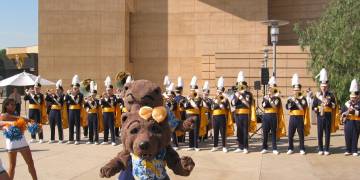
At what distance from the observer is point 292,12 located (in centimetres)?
3769

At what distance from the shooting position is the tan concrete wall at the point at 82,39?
31.4m

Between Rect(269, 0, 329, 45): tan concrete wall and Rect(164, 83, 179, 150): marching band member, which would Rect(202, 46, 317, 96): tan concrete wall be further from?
Rect(164, 83, 179, 150): marching band member

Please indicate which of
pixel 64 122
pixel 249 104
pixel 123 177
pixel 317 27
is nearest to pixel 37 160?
pixel 64 122

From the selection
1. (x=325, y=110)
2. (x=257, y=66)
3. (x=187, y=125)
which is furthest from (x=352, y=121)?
(x=257, y=66)

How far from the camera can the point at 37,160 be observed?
1136 cm

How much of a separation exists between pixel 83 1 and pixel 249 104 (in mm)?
20849

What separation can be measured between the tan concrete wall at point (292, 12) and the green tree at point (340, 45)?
16.7m

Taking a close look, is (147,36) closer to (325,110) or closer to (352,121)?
(325,110)

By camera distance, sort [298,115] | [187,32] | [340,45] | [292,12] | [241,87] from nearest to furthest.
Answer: [298,115]
[241,87]
[340,45]
[187,32]
[292,12]

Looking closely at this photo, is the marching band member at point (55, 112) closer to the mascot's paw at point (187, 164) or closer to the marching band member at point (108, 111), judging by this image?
the marching band member at point (108, 111)

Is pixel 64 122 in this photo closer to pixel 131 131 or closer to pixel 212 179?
pixel 212 179

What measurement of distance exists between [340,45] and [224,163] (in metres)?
8.95

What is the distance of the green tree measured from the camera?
58.6ft

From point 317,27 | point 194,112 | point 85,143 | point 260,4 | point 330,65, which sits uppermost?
point 260,4
